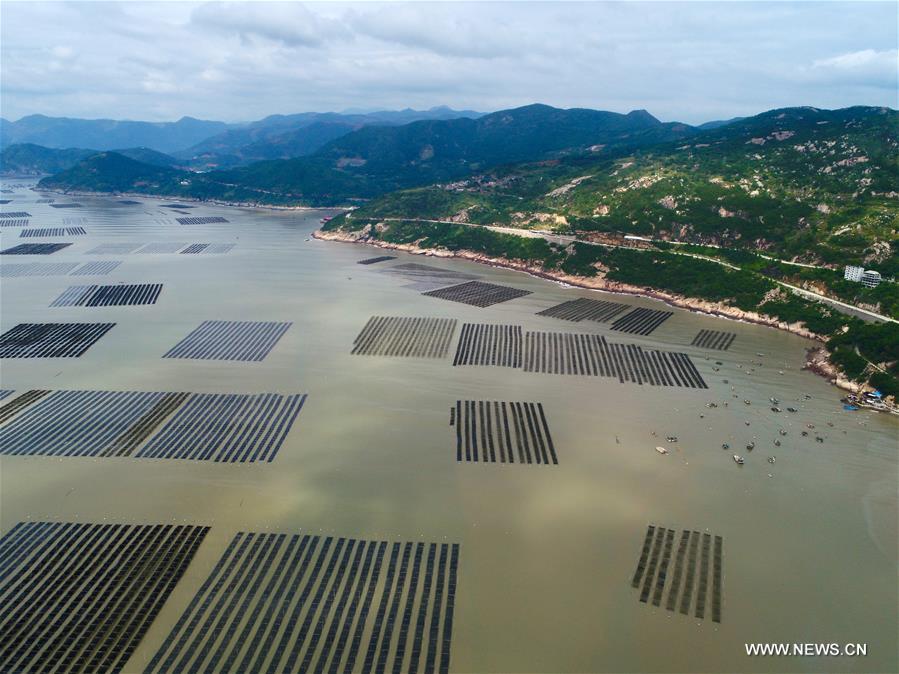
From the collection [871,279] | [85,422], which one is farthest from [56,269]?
[871,279]

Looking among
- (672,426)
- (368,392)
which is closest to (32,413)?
(368,392)

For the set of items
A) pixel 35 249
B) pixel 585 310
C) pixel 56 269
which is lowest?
pixel 585 310

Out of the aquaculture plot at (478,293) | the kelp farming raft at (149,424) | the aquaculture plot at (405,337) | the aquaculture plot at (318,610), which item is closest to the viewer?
the aquaculture plot at (318,610)

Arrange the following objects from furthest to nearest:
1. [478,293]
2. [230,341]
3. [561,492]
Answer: [478,293], [230,341], [561,492]

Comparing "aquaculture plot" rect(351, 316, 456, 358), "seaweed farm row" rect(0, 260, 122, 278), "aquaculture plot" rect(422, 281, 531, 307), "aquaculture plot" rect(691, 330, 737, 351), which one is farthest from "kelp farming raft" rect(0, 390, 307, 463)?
"seaweed farm row" rect(0, 260, 122, 278)

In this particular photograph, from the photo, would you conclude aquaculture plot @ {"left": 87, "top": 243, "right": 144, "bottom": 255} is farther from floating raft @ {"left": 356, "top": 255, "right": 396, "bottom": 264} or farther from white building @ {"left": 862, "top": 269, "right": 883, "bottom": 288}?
white building @ {"left": 862, "top": 269, "right": 883, "bottom": 288}

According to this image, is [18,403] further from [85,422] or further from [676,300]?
[676,300]

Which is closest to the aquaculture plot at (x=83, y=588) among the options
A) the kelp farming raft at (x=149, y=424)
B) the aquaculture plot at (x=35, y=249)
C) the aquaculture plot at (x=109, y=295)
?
the kelp farming raft at (x=149, y=424)

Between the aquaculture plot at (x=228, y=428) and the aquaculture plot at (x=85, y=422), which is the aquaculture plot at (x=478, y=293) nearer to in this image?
the aquaculture plot at (x=228, y=428)
